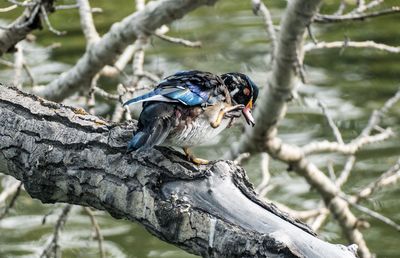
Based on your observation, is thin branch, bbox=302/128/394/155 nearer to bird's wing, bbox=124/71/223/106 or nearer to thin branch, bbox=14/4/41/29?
thin branch, bbox=14/4/41/29

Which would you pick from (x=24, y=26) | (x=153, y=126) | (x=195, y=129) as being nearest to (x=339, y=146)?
(x=24, y=26)

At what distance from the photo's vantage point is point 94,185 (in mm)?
2543

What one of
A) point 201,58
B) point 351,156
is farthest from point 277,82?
point 201,58

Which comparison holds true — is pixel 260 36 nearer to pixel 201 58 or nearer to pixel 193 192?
pixel 201 58

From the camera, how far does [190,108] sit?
8.87 ft

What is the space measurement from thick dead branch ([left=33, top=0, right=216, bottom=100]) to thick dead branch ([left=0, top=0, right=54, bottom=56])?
45 cm

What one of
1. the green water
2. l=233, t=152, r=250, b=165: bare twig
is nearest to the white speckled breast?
l=233, t=152, r=250, b=165: bare twig

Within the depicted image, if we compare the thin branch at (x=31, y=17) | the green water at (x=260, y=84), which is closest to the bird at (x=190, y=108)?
the thin branch at (x=31, y=17)

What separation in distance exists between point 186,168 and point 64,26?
618 cm

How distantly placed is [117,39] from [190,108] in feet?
5.71

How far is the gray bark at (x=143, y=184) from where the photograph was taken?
2.29m

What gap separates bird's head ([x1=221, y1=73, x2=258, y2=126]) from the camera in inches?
116

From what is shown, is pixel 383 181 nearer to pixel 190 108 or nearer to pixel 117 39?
pixel 117 39

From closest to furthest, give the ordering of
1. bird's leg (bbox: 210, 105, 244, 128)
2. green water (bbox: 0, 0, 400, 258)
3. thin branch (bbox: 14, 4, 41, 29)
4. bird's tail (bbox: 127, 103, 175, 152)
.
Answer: bird's tail (bbox: 127, 103, 175, 152) < bird's leg (bbox: 210, 105, 244, 128) < thin branch (bbox: 14, 4, 41, 29) < green water (bbox: 0, 0, 400, 258)
